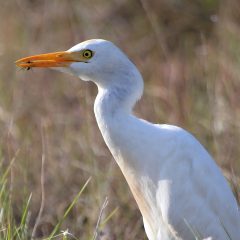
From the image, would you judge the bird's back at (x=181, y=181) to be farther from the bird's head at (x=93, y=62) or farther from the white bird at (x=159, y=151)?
the bird's head at (x=93, y=62)

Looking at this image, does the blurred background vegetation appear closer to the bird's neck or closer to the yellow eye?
the bird's neck

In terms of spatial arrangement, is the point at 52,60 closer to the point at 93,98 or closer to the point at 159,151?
the point at 159,151

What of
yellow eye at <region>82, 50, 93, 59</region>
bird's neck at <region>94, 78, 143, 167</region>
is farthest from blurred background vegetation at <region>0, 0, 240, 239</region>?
yellow eye at <region>82, 50, 93, 59</region>

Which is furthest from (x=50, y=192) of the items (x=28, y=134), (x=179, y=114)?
(x=179, y=114)

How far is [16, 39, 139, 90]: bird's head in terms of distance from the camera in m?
3.59

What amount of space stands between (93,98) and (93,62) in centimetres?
298

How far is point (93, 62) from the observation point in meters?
3.61

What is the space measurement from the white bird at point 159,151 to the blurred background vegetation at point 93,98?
374 mm

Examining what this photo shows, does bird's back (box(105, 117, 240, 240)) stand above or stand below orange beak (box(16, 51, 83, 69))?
below

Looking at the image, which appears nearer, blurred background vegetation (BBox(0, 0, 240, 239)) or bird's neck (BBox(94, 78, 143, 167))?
bird's neck (BBox(94, 78, 143, 167))

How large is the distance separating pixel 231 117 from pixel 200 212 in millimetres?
1715

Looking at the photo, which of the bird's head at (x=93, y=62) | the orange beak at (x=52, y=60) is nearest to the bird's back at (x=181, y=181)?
the bird's head at (x=93, y=62)

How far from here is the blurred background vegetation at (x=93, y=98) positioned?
4.69 metres

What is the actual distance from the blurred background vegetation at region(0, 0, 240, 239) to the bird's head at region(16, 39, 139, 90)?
1.29 ft
